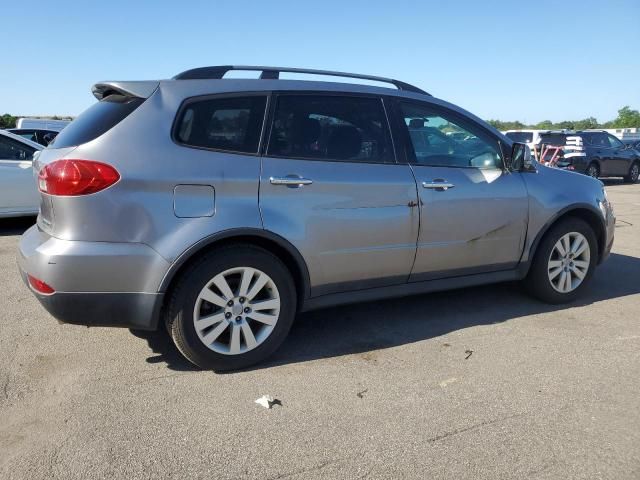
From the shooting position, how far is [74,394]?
3.09 m

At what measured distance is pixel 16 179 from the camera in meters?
7.75

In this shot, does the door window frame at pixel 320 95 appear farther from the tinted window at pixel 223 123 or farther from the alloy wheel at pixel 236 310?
the alloy wheel at pixel 236 310

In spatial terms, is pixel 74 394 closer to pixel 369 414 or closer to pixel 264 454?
pixel 264 454

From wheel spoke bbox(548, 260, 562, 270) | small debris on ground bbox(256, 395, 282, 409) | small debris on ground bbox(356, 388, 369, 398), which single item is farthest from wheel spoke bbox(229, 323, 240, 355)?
wheel spoke bbox(548, 260, 562, 270)

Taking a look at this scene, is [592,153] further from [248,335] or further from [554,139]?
[248,335]

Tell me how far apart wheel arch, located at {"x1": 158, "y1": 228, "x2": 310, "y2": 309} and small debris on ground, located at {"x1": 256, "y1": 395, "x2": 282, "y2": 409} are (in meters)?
0.78

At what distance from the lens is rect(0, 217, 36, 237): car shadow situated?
26.2ft

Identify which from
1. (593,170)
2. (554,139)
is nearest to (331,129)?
(554,139)

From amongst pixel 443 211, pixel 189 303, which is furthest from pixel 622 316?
pixel 189 303

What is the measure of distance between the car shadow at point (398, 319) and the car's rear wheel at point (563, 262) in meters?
0.13

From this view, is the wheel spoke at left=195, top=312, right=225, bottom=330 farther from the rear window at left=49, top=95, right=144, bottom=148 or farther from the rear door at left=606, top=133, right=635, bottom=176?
the rear door at left=606, top=133, right=635, bottom=176

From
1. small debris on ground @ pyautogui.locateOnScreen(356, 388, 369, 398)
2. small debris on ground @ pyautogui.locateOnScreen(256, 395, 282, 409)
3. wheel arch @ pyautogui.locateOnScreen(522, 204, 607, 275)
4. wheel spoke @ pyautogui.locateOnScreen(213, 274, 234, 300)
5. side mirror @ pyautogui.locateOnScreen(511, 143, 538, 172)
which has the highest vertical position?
side mirror @ pyautogui.locateOnScreen(511, 143, 538, 172)

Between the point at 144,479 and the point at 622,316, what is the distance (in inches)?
154

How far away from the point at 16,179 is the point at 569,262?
7282 mm
